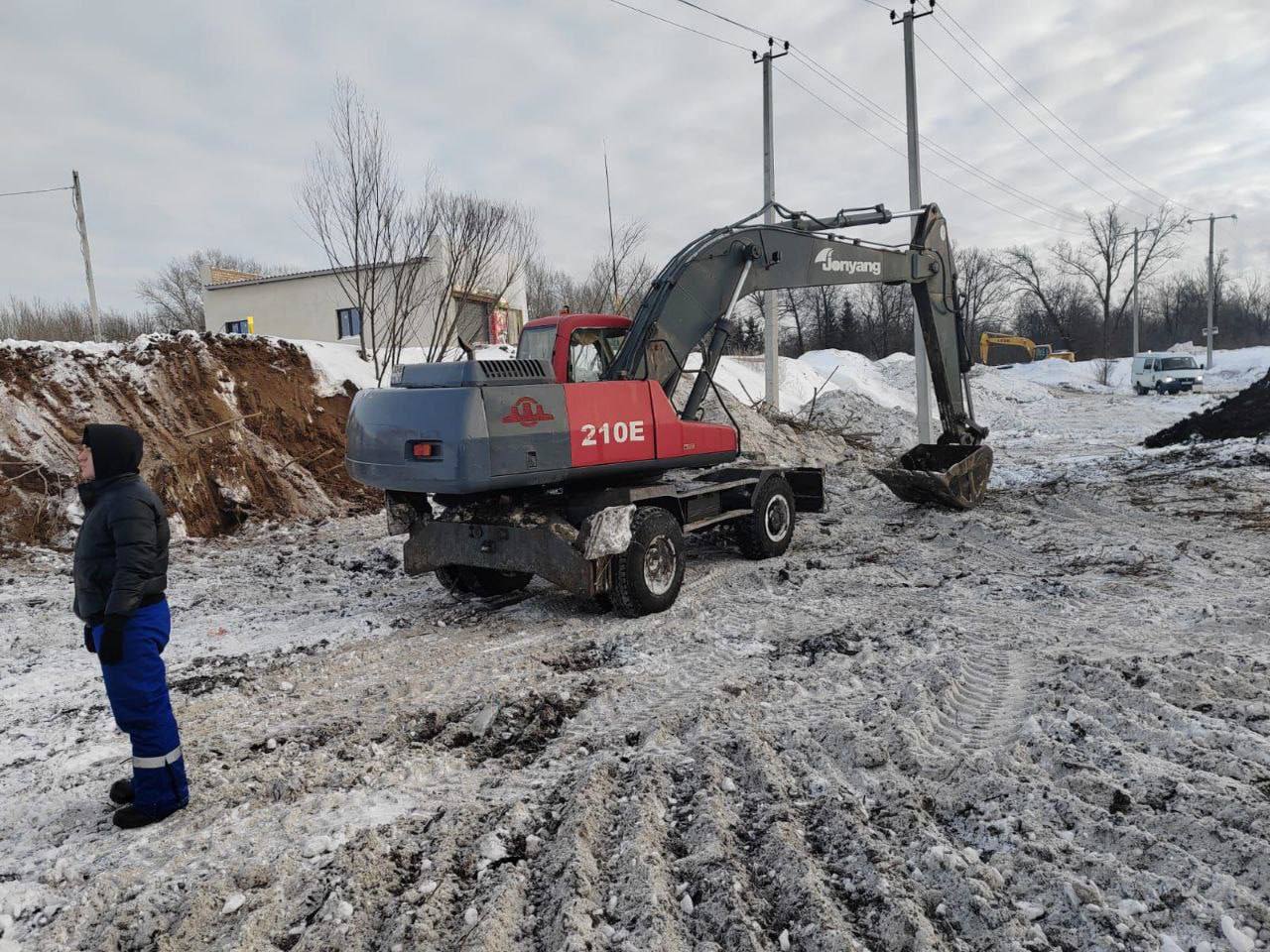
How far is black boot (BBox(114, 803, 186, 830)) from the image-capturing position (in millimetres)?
3559

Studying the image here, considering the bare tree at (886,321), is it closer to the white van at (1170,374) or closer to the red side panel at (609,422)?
the white van at (1170,374)

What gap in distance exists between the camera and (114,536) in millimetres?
3598

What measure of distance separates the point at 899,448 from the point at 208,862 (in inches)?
719

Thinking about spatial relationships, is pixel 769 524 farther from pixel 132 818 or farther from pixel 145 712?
pixel 132 818

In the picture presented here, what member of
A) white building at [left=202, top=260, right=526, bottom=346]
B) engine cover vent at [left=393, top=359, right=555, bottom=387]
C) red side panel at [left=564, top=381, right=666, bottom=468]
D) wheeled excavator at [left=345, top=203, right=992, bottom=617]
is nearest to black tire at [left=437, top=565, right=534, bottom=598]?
wheeled excavator at [left=345, top=203, right=992, bottom=617]

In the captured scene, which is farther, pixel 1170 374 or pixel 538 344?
pixel 1170 374

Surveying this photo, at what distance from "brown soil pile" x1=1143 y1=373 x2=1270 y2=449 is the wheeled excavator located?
25.3 ft

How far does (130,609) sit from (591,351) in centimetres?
419

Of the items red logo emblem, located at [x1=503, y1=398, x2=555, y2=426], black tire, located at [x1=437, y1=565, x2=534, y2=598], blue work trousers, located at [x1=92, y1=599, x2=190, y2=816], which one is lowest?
black tire, located at [x1=437, y1=565, x2=534, y2=598]

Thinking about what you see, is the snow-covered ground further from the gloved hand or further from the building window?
the building window

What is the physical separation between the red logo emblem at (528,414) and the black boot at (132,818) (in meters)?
3.09

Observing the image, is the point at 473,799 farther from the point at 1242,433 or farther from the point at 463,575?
the point at 1242,433

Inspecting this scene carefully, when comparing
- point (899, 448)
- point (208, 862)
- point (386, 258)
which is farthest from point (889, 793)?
point (899, 448)

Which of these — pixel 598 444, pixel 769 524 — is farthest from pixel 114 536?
pixel 769 524
